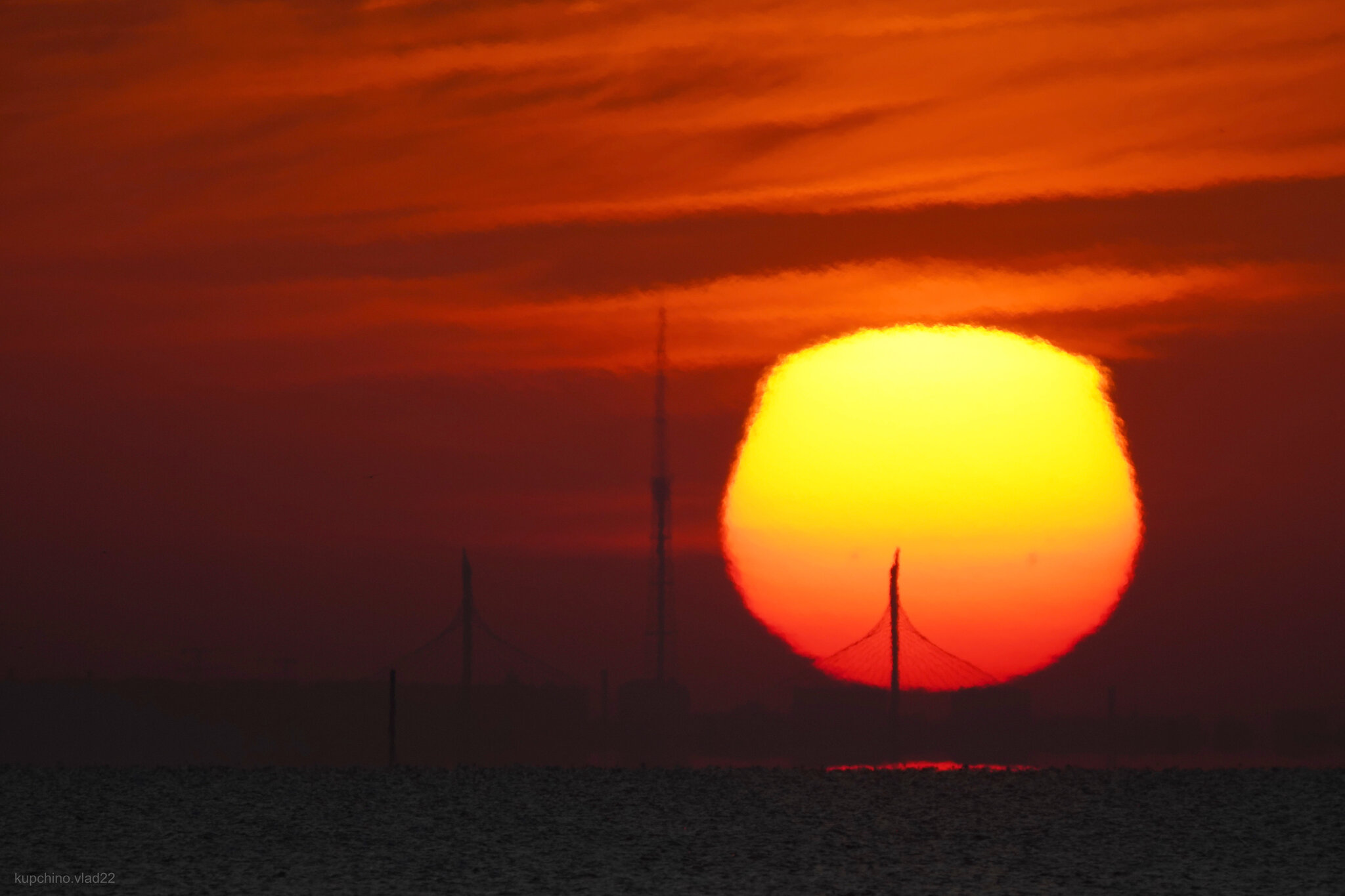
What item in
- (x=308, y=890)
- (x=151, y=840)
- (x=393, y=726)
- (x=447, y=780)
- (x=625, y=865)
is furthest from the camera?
(x=393, y=726)

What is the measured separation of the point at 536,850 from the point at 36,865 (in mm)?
8229

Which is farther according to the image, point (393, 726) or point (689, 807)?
point (393, 726)

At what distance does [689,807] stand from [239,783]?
10.2 m

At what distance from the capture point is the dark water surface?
26.5m

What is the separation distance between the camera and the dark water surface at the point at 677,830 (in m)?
26.5

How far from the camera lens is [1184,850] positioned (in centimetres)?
2908

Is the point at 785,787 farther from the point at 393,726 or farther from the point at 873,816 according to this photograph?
the point at 393,726

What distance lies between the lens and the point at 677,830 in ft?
100

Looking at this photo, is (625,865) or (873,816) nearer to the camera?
(625,865)

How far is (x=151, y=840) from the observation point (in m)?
29.6

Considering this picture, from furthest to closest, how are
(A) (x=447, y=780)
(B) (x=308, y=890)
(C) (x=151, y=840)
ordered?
(A) (x=447, y=780)
(C) (x=151, y=840)
(B) (x=308, y=890)

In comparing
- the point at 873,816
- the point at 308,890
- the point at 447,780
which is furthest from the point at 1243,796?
the point at 308,890

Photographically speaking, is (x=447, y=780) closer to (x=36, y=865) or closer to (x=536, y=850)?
(x=536, y=850)

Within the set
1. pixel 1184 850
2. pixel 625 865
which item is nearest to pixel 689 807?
pixel 625 865
